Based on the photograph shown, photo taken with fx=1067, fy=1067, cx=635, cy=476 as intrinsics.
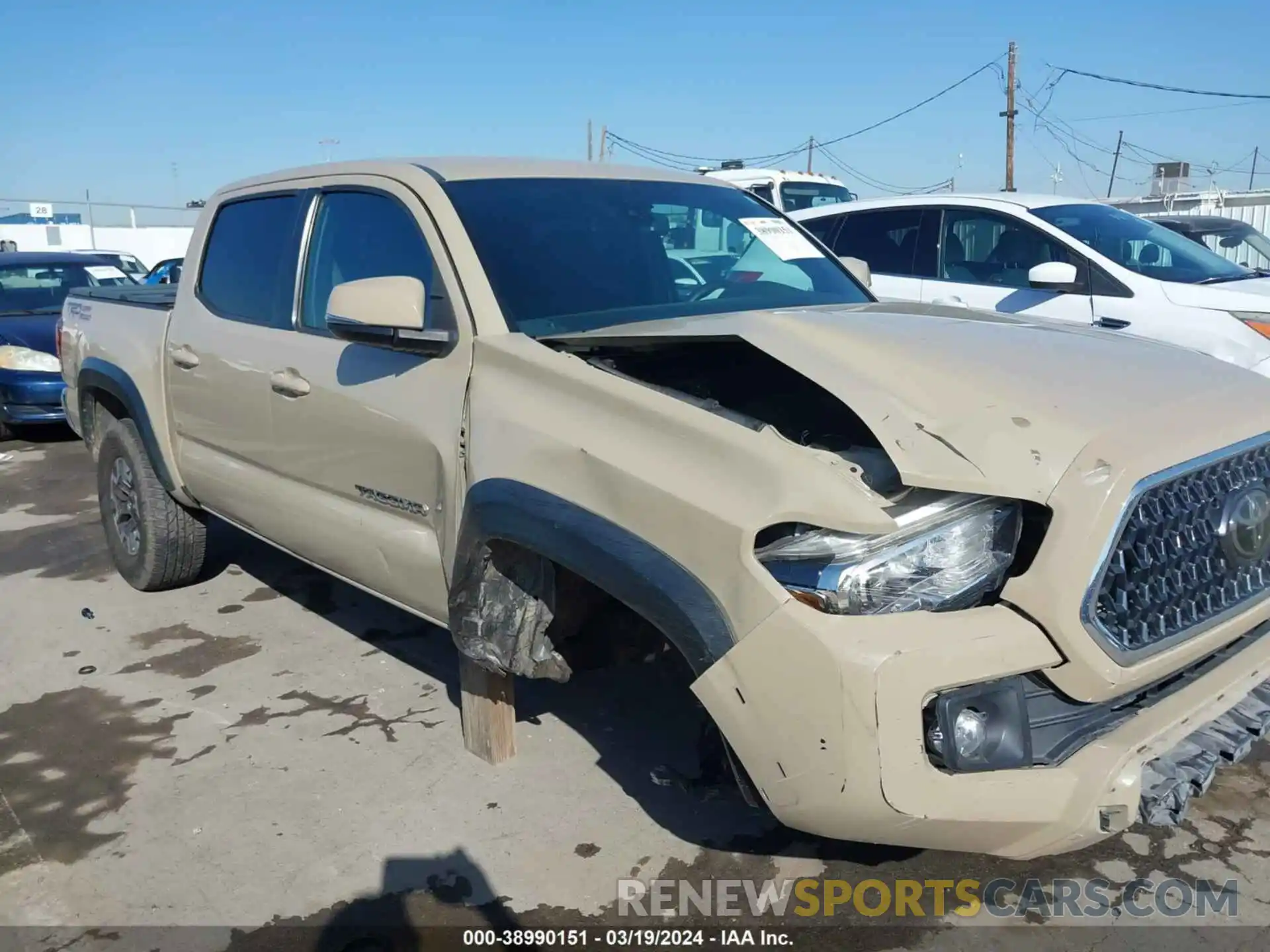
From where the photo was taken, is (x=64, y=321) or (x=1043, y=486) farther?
(x=64, y=321)

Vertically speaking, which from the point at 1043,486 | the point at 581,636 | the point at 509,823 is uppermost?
the point at 1043,486

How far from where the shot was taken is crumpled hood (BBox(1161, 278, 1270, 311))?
582 centimetres

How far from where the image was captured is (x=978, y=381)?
7.59 ft

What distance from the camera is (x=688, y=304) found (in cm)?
329

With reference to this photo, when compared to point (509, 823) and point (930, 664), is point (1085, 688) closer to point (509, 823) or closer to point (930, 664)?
point (930, 664)

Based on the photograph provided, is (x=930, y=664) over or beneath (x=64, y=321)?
beneath

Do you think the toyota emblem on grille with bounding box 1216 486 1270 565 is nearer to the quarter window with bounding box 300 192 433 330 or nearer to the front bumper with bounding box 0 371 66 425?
the quarter window with bounding box 300 192 433 330

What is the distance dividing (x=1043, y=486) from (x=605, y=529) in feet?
2.97

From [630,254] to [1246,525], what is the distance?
193cm

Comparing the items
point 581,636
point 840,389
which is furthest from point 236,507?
point 840,389

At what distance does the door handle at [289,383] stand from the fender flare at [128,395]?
1.18m

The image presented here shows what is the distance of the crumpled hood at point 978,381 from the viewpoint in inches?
81.7

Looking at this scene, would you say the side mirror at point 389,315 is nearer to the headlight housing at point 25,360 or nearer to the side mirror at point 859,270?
the side mirror at point 859,270

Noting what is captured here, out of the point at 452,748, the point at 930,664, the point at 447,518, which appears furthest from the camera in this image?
the point at 452,748
